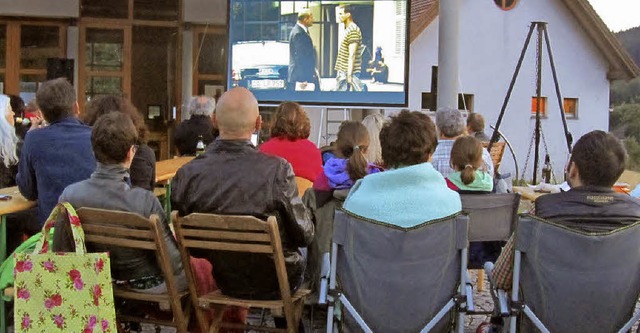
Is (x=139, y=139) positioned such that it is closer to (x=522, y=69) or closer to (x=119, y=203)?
(x=119, y=203)

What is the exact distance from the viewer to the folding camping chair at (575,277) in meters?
3.19

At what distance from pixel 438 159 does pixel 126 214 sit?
9.53 feet

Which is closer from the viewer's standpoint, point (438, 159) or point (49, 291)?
point (49, 291)

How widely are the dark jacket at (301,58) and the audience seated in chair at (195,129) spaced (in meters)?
1.53

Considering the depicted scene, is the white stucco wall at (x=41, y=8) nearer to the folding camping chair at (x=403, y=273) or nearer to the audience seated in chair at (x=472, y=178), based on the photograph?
the audience seated in chair at (x=472, y=178)

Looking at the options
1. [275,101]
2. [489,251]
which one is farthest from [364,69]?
[489,251]

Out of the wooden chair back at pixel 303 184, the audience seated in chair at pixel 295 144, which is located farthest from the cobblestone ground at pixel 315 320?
the audience seated in chair at pixel 295 144

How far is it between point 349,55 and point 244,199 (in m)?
5.68

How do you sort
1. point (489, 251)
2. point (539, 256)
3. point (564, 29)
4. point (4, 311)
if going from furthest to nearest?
1. point (564, 29)
2. point (489, 251)
3. point (4, 311)
4. point (539, 256)

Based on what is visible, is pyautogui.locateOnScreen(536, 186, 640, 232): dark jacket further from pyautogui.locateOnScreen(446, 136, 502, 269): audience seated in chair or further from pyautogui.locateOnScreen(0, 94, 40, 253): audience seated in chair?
pyautogui.locateOnScreen(0, 94, 40, 253): audience seated in chair

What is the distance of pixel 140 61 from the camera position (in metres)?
12.5

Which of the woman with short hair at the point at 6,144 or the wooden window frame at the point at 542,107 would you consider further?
the wooden window frame at the point at 542,107

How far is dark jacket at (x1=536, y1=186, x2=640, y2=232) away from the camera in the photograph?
3244 mm

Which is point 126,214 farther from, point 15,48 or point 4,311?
point 15,48
